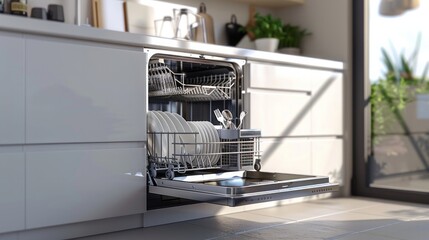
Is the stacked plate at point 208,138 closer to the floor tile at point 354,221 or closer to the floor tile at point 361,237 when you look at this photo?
the floor tile at point 354,221

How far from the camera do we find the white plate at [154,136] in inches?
87.0

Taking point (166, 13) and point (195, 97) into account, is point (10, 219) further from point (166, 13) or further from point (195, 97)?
point (166, 13)

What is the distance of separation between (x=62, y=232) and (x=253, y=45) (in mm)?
1806

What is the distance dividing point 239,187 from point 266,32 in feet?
5.69

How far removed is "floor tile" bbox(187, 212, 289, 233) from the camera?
7.54 ft

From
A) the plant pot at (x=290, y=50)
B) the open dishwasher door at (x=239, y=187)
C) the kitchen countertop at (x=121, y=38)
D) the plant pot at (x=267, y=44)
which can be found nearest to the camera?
the open dishwasher door at (x=239, y=187)

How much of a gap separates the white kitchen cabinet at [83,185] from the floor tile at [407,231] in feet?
3.37

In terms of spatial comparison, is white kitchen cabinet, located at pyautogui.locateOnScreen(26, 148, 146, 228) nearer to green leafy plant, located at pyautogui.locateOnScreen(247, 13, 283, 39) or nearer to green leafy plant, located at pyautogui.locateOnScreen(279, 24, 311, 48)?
green leafy plant, located at pyautogui.locateOnScreen(247, 13, 283, 39)

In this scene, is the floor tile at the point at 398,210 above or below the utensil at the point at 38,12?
below

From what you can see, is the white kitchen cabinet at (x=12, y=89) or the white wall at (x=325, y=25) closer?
the white kitchen cabinet at (x=12, y=89)

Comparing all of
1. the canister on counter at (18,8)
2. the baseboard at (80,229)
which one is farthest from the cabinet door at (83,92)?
the canister on counter at (18,8)

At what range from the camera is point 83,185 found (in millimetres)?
2021

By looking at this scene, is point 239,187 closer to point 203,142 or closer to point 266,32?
point 203,142

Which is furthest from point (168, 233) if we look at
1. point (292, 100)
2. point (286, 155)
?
point (292, 100)
